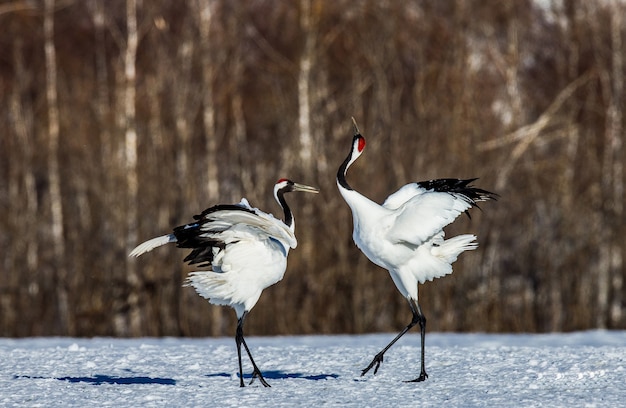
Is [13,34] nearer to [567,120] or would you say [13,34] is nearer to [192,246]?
[567,120]

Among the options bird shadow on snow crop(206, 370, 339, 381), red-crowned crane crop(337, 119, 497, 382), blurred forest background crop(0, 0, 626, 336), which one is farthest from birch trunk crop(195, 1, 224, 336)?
red-crowned crane crop(337, 119, 497, 382)

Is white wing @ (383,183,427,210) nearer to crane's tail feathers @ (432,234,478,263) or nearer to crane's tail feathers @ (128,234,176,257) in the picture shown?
crane's tail feathers @ (432,234,478,263)

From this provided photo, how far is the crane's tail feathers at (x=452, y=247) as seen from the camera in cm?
761

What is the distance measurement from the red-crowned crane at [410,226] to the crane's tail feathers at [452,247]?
2 centimetres

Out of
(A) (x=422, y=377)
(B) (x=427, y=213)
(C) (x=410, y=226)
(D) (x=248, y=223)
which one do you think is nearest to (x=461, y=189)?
(B) (x=427, y=213)

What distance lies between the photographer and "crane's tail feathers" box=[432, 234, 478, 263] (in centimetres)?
761

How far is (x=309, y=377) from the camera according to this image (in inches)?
293

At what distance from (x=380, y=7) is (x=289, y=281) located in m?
5.98

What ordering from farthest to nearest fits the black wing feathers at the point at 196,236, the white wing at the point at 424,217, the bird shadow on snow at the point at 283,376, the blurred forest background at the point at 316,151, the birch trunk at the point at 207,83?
the birch trunk at the point at 207,83
the blurred forest background at the point at 316,151
the bird shadow on snow at the point at 283,376
the white wing at the point at 424,217
the black wing feathers at the point at 196,236

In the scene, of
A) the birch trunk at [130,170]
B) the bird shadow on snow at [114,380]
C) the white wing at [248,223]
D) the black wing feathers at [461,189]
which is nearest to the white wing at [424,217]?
the black wing feathers at [461,189]

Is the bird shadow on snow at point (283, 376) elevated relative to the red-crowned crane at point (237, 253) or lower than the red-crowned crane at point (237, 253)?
lower

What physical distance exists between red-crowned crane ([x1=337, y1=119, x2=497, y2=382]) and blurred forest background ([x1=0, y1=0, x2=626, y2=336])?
23.2 feet

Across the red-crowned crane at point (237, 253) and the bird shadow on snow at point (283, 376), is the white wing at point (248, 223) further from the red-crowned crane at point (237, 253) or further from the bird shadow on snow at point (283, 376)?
the bird shadow on snow at point (283, 376)

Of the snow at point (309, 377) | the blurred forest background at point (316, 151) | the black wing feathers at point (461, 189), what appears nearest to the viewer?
the snow at point (309, 377)
